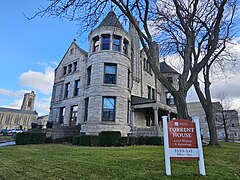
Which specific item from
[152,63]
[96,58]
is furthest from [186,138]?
[96,58]

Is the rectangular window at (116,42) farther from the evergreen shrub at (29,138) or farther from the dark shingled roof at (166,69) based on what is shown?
the dark shingled roof at (166,69)

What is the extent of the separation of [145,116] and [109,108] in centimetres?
579

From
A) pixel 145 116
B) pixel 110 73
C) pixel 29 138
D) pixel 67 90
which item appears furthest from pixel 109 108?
pixel 67 90

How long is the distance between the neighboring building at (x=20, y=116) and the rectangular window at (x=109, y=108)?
97797 millimetres

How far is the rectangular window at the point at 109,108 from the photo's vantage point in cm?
1642

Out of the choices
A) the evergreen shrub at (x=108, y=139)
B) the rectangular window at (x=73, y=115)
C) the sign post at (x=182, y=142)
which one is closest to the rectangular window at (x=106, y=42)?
the rectangular window at (x=73, y=115)

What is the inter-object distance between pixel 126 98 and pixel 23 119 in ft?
345

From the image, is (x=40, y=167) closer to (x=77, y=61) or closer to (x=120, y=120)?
(x=120, y=120)

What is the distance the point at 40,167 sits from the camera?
18.2ft

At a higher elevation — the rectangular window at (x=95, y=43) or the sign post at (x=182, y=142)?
the rectangular window at (x=95, y=43)

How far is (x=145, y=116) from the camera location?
821 inches

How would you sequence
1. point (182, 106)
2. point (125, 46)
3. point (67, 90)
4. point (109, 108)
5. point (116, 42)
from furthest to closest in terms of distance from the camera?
point (67, 90) → point (125, 46) → point (116, 42) → point (109, 108) → point (182, 106)

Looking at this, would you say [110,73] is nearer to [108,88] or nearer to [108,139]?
[108,88]

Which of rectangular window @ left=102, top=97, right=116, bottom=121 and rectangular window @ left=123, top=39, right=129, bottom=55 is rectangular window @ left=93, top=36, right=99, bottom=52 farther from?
rectangular window @ left=102, top=97, right=116, bottom=121
